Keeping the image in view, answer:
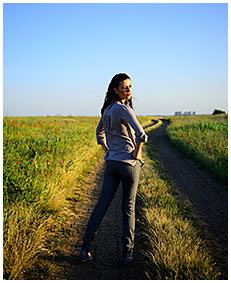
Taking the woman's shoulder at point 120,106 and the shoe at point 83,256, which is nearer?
the woman's shoulder at point 120,106

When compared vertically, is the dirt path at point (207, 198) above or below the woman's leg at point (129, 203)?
below

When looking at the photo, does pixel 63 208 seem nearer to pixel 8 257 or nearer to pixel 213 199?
pixel 8 257

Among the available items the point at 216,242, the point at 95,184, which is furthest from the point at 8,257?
the point at 95,184

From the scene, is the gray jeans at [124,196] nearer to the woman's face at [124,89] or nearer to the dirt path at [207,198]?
the woman's face at [124,89]

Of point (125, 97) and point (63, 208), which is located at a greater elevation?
point (125, 97)

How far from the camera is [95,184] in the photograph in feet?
23.0

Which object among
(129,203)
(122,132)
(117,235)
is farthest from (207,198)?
(122,132)

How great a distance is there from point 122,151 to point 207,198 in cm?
417

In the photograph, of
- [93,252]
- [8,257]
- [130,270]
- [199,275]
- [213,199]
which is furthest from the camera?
[213,199]

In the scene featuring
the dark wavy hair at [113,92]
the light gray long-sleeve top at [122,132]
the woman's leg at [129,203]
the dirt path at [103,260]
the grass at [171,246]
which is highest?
the dark wavy hair at [113,92]

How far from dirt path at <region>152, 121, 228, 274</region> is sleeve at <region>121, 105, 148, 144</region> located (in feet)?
6.49

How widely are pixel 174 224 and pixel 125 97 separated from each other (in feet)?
6.99

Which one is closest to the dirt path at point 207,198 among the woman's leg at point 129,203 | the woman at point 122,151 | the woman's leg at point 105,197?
the woman's leg at point 129,203

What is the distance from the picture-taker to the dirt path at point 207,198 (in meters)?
4.16
